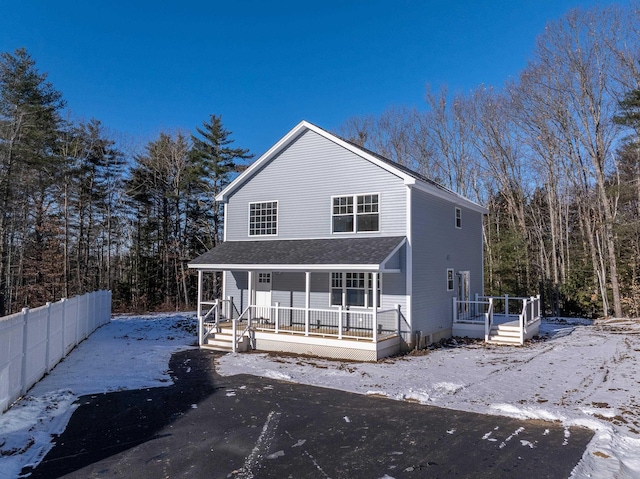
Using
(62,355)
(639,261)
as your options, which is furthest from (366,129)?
(62,355)

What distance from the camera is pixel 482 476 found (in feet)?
14.9

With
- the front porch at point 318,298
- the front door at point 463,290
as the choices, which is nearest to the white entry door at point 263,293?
the front porch at point 318,298

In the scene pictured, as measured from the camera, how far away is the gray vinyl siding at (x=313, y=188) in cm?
1317

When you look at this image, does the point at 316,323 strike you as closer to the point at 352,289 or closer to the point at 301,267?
the point at 352,289

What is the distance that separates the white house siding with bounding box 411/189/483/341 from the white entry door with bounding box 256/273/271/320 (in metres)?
5.16

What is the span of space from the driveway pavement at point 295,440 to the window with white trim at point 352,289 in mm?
5395

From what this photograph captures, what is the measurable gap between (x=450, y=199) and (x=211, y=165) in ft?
62.5

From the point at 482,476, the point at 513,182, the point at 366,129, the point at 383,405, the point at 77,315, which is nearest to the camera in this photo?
the point at 482,476

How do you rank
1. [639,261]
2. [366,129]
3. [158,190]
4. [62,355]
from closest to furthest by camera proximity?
1. [62,355]
2. [639,261]
3. [158,190]
4. [366,129]

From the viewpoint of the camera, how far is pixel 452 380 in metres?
8.96

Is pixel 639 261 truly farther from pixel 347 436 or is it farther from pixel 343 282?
pixel 347 436

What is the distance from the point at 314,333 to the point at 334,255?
239cm

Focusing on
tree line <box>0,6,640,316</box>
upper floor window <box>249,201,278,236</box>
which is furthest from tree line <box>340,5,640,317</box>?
upper floor window <box>249,201,278,236</box>

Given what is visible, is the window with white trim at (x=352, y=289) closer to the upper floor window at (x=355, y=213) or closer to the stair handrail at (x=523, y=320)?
the upper floor window at (x=355, y=213)
